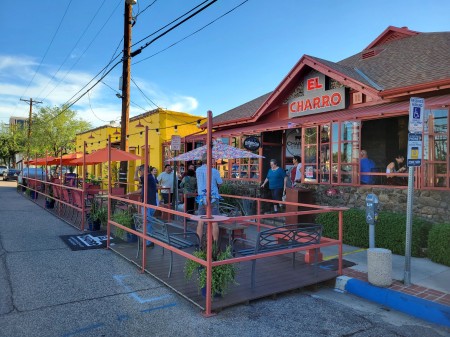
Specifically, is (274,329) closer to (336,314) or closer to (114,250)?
(336,314)

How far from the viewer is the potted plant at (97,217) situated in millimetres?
8883

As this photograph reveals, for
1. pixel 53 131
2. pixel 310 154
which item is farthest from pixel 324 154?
pixel 53 131

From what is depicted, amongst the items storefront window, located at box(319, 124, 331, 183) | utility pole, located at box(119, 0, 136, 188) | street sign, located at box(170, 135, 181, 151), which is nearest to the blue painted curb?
storefront window, located at box(319, 124, 331, 183)

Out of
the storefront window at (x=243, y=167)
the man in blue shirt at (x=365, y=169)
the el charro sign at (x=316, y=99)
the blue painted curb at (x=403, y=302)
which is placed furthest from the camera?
the storefront window at (x=243, y=167)

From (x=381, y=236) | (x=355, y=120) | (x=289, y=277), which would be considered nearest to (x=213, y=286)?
(x=289, y=277)

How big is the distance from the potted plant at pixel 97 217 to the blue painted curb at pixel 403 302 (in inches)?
243

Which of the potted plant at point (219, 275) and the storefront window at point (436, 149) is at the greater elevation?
the storefront window at point (436, 149)

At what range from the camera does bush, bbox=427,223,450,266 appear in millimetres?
5840

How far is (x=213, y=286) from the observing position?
4207 millimetres

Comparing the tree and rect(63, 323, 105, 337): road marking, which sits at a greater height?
the tree

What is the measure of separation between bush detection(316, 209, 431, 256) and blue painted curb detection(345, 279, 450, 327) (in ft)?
6.91

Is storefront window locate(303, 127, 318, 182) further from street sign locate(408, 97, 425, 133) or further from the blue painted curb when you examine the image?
the blue painted curb

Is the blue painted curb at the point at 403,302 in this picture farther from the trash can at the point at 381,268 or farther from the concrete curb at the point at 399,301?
the trash can at the point at 381,268

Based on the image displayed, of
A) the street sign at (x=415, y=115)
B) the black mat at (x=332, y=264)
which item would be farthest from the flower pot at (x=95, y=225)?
the street sign at (x=415, y=115)
